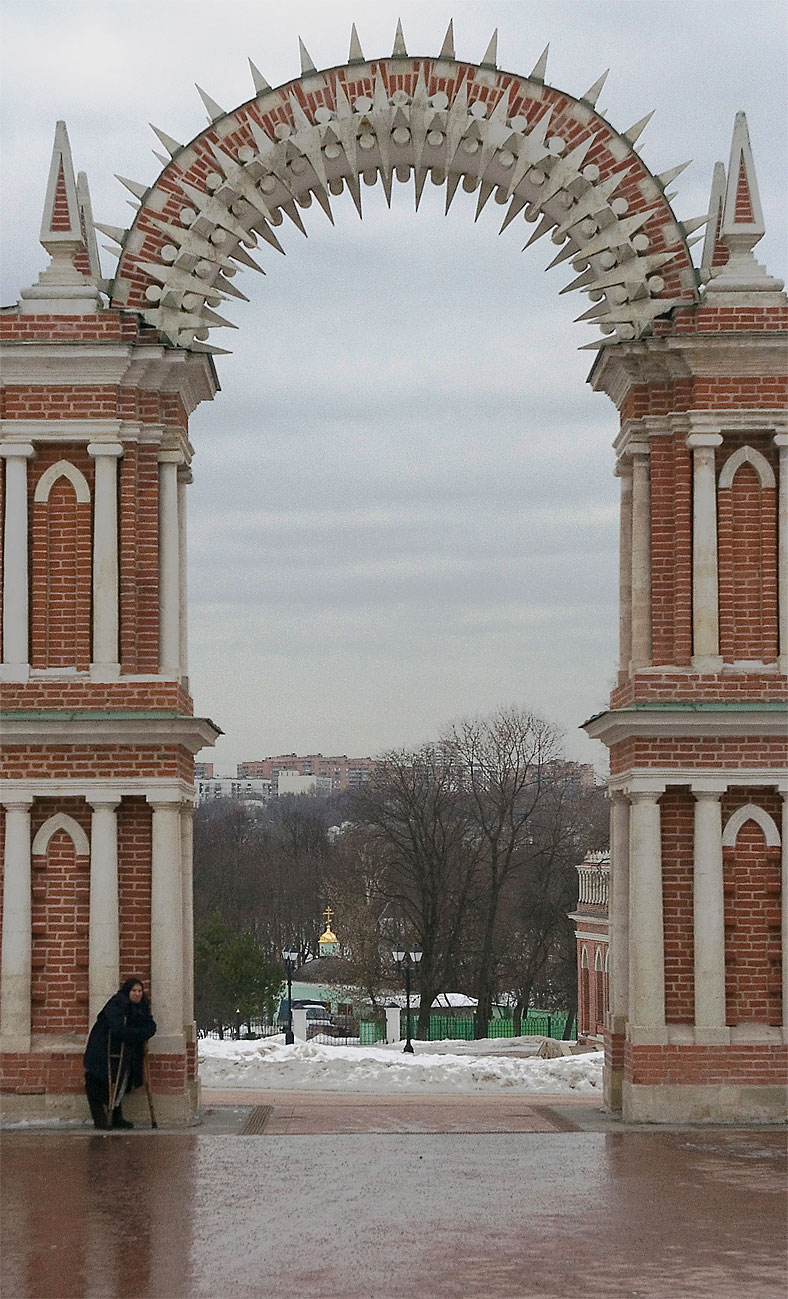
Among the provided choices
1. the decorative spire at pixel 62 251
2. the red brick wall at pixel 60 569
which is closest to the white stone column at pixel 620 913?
the red brick wall at pixel 60 569

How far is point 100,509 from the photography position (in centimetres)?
1368

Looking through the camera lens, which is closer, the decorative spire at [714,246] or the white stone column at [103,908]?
the white stone column at [103,908]

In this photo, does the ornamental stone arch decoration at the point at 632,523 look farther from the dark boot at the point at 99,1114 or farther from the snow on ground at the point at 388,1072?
the snow on ground at the point at 388,1072

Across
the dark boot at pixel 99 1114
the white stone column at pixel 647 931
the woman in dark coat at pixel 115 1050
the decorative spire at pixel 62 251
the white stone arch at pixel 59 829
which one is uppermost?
the decorative spire at pixel 62 251

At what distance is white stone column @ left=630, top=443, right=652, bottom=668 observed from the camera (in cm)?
1398

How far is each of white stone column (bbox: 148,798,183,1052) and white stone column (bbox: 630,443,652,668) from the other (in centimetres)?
389

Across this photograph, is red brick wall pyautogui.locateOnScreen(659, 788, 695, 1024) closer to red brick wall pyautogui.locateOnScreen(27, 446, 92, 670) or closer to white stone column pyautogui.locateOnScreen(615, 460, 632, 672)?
white stone column pyautogui.locateOnScreen(615, 460, 632, 672)

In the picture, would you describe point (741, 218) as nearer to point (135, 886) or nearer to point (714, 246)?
point (714, 246)

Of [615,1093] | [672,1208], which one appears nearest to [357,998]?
[615,1093]

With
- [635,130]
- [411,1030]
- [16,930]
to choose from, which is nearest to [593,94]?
[635,130]

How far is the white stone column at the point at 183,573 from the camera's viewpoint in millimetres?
14141

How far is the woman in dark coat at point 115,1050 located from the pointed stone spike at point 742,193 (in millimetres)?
7573

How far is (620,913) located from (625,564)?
2.87m

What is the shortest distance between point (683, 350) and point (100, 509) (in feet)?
15.5
